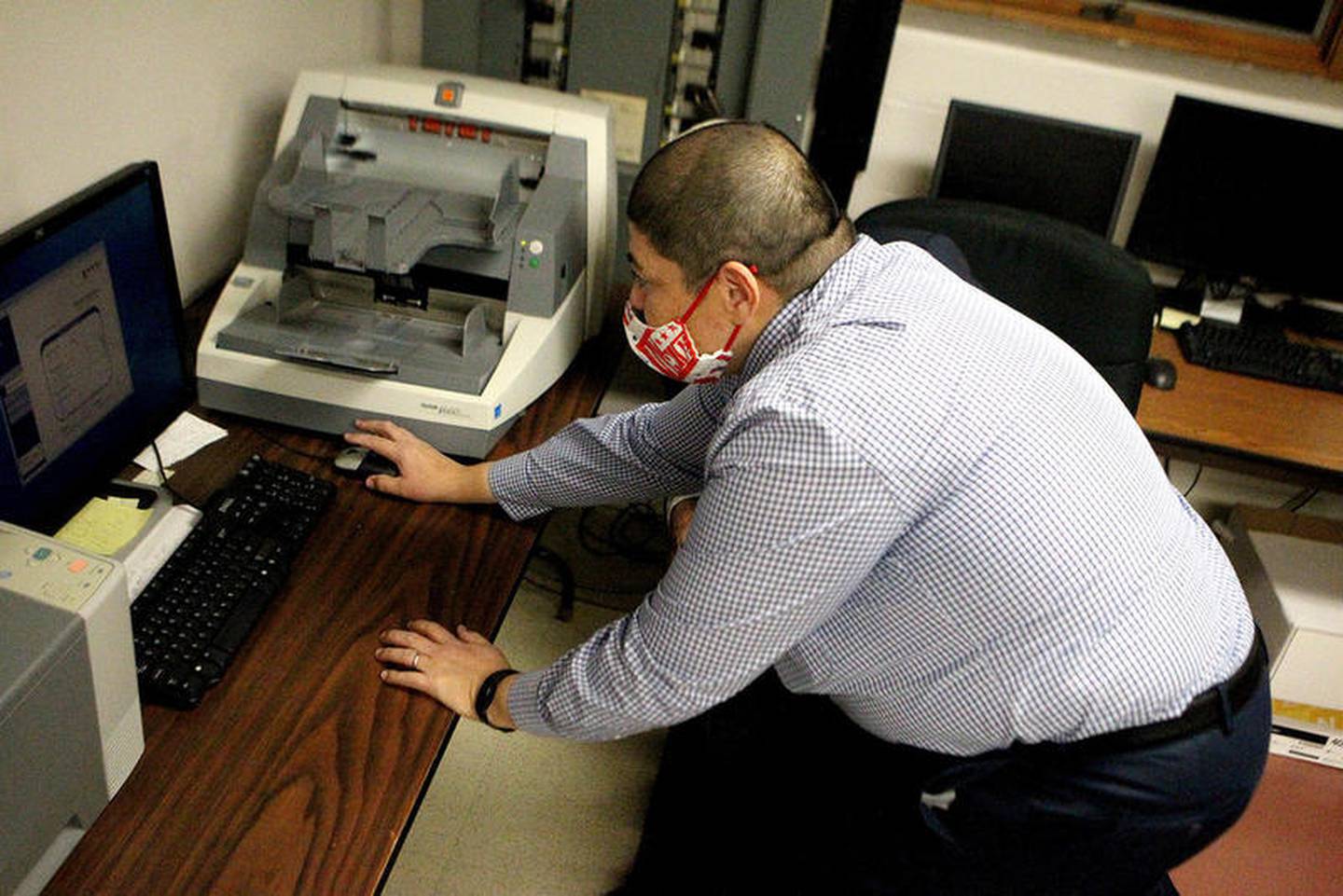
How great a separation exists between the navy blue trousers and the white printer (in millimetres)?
858

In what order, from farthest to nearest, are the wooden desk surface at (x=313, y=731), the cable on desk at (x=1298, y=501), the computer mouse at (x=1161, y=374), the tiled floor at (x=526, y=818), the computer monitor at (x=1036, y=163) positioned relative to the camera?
the cable on desk at (x=1298, y=501) → the computer monitor at (x=1036, y=163) → the computer mouse at (x=1161, y=374) → the tiled floor at (x=526, y=818) → the wooden desk surface at (x=313, y=731)

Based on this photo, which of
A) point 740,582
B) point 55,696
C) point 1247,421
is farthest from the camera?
point 1247,421

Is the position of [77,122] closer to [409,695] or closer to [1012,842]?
[409,695]

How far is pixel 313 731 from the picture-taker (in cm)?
111

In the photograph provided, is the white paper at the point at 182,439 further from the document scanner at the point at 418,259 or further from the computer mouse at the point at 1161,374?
the computer mouse at the point at 1161,374

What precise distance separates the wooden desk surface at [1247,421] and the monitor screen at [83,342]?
64.7 inches

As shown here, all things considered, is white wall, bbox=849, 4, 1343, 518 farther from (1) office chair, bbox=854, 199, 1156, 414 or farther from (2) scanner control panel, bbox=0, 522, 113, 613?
(2) scanner control panel, bbox=0, 522, 113, 613

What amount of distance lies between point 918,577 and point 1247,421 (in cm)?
131

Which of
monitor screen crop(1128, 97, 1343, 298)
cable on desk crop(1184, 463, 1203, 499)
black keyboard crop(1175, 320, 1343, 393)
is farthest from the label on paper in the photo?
cable on desk crop(1184, 463, 1203, 499)

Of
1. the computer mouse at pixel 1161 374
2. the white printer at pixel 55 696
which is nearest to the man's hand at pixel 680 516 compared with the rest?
the white printer at pixel 55 696

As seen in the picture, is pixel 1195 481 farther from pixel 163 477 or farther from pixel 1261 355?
pixel 163 477

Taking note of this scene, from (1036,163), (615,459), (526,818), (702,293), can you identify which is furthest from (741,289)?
(1036,163)

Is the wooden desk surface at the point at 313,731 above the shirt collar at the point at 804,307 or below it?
below

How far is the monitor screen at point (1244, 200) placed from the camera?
2213 mm
